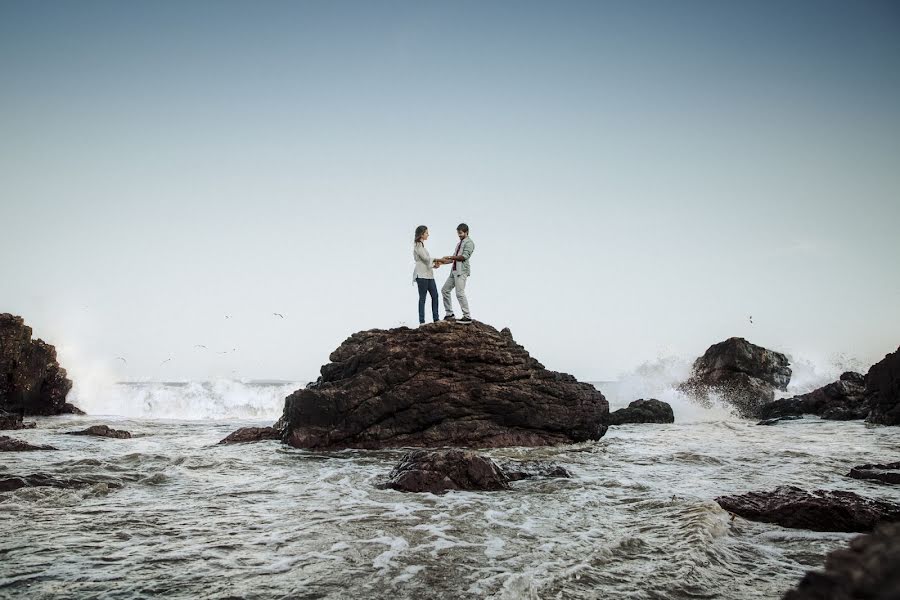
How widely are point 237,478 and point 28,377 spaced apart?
22263mm

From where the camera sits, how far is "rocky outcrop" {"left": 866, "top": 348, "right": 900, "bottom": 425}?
60.5ft

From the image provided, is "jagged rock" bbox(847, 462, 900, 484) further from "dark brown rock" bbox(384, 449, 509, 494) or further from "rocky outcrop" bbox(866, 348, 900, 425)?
→ "rocky outcrop" bbox(866, 348, 900, 425)

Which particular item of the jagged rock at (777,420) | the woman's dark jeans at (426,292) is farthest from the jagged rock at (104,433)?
the jagged rock at (777,420)

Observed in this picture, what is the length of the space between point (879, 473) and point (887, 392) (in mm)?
13767

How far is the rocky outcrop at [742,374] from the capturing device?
28.1 metres

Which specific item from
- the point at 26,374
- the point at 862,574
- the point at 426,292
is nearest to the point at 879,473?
the point at 862,574

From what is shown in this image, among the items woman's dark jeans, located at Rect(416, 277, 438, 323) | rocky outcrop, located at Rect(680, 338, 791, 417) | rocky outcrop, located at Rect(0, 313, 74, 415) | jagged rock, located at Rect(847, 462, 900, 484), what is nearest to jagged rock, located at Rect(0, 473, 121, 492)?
woman's dark jeans, located at Rect(416, 277, 438, 323)

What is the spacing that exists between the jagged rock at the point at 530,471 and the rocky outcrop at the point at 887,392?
15743 mm

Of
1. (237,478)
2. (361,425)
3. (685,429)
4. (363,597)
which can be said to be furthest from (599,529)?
(685,429)

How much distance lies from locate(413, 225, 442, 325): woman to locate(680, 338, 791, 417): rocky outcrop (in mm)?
20433

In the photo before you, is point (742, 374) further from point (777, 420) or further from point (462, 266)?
point (462, 266)

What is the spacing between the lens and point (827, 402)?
23.9 m

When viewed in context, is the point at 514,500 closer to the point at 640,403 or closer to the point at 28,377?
the point at 640,403

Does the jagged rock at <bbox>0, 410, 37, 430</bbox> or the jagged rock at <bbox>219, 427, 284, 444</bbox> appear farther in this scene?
the jagged rock at <bbox>0, 410, 37, 430</bbox>
